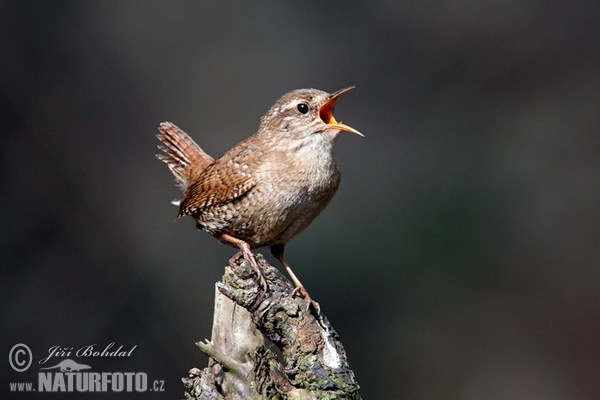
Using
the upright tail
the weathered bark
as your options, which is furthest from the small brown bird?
the upright tail

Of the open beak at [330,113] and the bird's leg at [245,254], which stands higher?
the open beak at [330,113]

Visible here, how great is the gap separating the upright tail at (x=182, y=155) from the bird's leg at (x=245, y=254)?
Result: 0.69 meters

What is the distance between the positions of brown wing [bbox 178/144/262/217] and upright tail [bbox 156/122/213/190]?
0.37 meters

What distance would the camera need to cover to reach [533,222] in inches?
289

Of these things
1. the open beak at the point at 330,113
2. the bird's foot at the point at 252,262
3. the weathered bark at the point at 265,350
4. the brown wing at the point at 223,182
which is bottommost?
the weathered bark at the point at 265,350

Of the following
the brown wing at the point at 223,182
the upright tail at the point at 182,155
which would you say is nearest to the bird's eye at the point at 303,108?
the brown wing at the point at 223,182

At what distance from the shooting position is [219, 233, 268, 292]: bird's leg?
131 inches

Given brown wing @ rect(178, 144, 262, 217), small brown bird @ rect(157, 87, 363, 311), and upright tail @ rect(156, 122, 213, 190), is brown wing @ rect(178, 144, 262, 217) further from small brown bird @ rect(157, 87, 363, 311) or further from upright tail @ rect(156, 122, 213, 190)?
upright tail @ rect(156, 122, 213, 190)

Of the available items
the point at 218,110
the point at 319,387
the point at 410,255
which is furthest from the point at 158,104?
the point at 319,387

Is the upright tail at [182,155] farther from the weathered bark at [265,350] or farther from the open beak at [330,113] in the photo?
the weathered bark at [265,350]

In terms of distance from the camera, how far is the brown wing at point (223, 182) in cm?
370

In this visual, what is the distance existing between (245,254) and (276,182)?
0.32m

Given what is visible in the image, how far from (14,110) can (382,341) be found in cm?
331

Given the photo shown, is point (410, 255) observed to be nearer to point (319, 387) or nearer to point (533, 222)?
point (533, 222)
